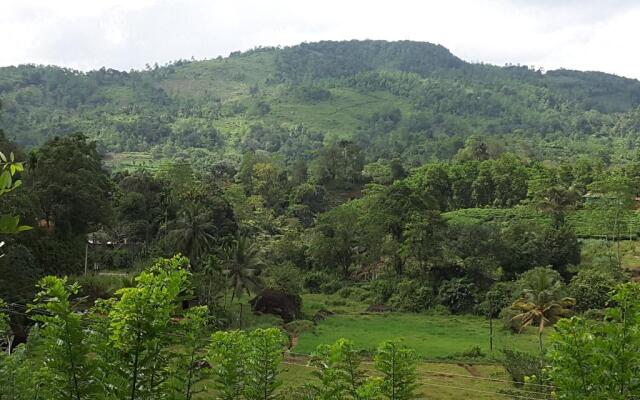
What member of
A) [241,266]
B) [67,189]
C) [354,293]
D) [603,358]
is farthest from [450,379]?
[67,189]

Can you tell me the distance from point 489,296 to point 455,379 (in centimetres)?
1860

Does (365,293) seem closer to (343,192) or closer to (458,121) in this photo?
(343,192)

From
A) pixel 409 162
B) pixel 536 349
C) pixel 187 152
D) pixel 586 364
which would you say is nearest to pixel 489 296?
pixel 536 349

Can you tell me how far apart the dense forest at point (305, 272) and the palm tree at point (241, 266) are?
161 mm

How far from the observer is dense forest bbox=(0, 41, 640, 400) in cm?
886

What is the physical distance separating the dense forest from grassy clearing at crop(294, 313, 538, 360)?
298 millimetres

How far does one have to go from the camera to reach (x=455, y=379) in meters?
29.5

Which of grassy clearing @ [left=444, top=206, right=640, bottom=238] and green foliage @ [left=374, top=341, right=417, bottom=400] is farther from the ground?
grassy clearing @ [left=444, top=206, right=640, bottom=238]

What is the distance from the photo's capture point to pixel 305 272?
61844mm

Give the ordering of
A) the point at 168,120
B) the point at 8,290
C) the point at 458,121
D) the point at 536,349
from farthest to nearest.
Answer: the point at 458,121 → the point at 168,120 → the point at 536,349 → the point at 8,290

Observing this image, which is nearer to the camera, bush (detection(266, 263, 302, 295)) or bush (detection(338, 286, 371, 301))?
bush (detection(266, 263, 302, 295))

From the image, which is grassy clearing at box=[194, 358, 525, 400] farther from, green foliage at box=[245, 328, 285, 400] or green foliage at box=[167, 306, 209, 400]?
green foliage at box=[167, 306, 209, 400]

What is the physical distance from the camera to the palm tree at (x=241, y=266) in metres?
42.2

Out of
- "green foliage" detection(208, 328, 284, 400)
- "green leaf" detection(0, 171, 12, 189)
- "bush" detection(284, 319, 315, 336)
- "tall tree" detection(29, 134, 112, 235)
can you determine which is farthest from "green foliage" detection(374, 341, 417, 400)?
"tall tree" detection(29, 134, 112, 235)
